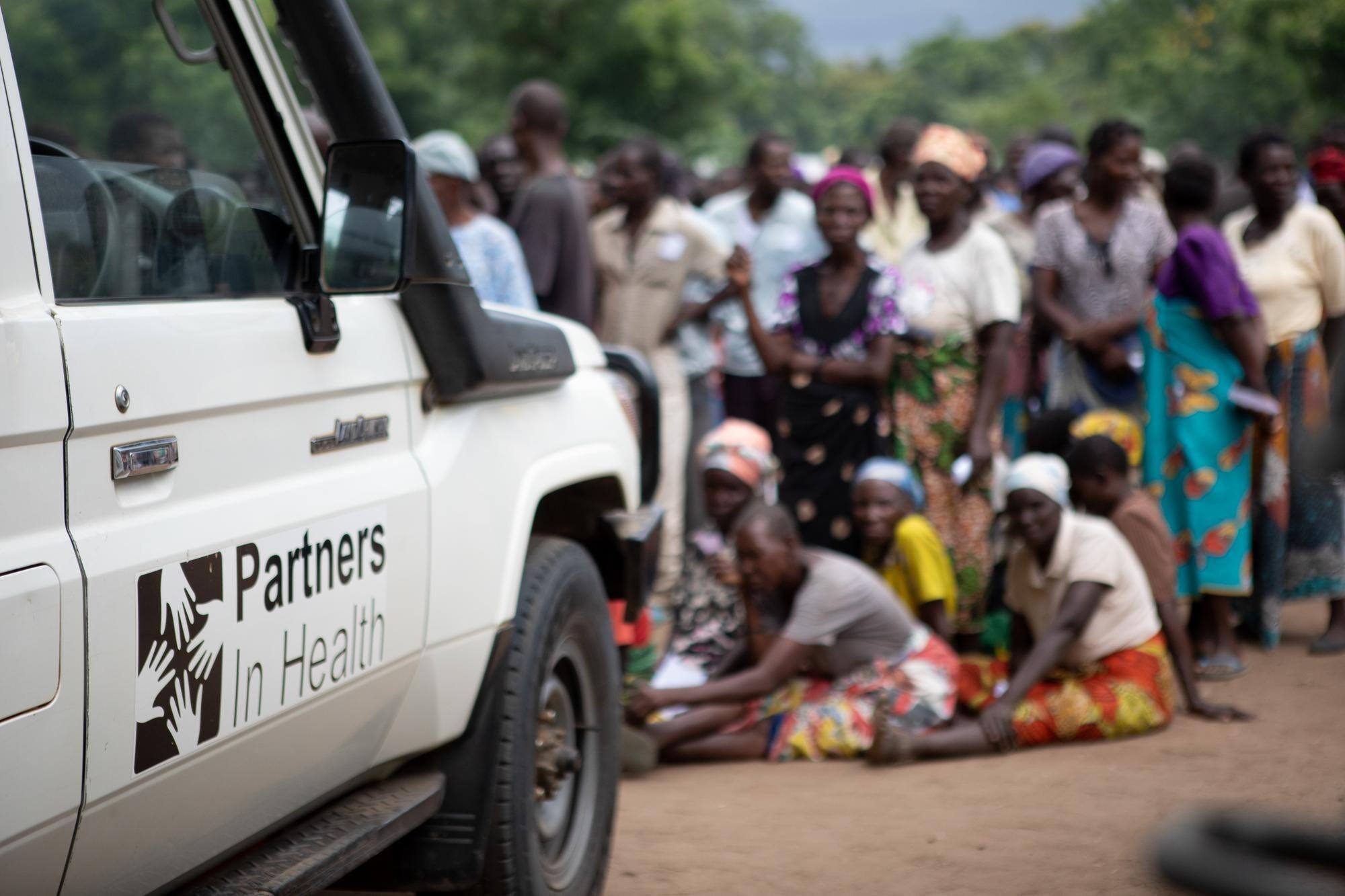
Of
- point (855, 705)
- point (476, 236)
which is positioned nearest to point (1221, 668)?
point (855, 705)

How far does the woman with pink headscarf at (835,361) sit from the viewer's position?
6379 millimetres

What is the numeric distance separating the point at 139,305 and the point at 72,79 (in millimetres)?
437

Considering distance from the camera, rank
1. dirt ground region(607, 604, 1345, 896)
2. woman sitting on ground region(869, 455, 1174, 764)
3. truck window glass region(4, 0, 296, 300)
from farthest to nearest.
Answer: woman sitting on ground region(869, 455, 1174, 764) → dirt ground region(607, 604, 1345, 896) → truck window glass region(4, 0, 296, 300)

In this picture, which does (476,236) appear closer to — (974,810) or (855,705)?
(855,705)

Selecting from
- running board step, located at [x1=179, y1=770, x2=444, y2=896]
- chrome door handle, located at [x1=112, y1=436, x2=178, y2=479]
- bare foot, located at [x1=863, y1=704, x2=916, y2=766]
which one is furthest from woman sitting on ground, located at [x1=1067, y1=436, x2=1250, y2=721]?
chrome door handle, located at [x1=112, y1=436, x2=178, y2=479]

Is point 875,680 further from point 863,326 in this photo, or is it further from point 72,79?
point 72,79

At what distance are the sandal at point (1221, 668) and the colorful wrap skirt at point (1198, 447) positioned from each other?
266 mm

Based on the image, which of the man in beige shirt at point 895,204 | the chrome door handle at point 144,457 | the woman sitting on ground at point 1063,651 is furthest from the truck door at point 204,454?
the man in beige shirt at point 895,204

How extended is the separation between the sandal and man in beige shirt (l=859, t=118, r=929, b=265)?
144 inches

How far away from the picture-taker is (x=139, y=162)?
96.2 inches

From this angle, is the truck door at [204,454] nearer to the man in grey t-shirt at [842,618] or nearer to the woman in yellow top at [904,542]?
the man in grey t-shirt at [842,618]

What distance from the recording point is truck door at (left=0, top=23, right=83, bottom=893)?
5.88 ft

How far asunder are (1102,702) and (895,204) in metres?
4.84

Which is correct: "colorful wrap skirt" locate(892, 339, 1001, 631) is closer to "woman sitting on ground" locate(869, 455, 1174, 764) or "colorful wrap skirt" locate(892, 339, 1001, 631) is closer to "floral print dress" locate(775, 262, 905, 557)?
"floral print dress" locate(775, 262, 905, 557)
